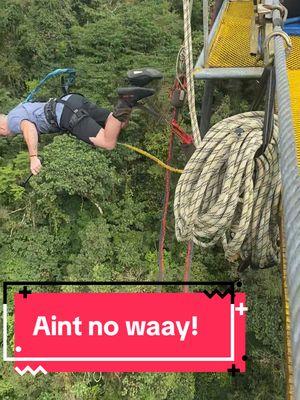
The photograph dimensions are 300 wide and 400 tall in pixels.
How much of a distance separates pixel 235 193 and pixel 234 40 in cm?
167

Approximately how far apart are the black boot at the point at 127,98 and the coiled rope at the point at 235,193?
635 millimetres

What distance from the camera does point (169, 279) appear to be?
4.46m

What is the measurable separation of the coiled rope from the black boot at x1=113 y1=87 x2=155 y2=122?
0.63 m

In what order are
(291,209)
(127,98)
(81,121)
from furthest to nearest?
(81,121) → (127,98) → (291,209)

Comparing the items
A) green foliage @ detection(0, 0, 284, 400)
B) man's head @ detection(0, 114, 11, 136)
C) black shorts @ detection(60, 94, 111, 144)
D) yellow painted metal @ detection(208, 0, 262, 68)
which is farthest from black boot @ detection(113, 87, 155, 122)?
green foliage @ detection(0, 0, 284, 400)

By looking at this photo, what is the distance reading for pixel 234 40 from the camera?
2844mm

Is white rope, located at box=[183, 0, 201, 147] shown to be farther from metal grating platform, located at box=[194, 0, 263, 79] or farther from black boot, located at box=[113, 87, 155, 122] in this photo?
metal grating platform, located at box=[194, 0, 263, 79]

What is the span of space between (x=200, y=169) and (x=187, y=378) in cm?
299

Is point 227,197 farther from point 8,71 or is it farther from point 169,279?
point 8,71

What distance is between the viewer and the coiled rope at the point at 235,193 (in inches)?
Result: 56.7

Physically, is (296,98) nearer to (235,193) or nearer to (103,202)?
(235,193)

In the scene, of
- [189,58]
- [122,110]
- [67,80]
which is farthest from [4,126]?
[189,58]

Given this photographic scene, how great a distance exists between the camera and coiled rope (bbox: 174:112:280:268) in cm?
144

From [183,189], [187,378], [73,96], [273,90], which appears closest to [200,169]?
[183,189]
